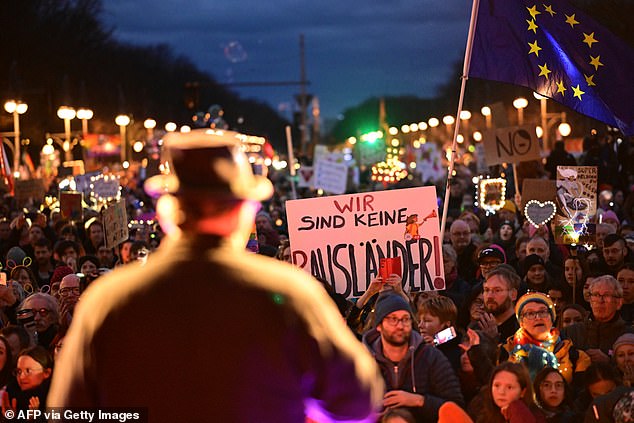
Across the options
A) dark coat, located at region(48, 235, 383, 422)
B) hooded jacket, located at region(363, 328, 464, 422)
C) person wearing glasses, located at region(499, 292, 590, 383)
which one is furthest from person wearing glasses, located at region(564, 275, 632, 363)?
dark coat, located at region(48, 235, 383, 422)

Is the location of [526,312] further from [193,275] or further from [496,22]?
[193,275]

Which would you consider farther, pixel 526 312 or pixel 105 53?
pixel 105 53

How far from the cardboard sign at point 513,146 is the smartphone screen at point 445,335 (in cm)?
921

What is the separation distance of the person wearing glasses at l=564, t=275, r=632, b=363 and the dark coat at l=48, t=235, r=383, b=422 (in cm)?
506

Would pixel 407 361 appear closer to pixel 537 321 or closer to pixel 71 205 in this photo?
pixel 537 321

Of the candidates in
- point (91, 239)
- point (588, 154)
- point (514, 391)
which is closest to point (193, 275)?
point (514, 391)

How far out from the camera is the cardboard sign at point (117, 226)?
12.9m

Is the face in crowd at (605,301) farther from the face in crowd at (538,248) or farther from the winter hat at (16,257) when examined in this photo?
the winter hat at (16,257)

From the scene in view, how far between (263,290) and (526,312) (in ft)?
14.3

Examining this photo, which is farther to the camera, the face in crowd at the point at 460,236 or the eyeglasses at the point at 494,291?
the face in crowd at the point at 460,236

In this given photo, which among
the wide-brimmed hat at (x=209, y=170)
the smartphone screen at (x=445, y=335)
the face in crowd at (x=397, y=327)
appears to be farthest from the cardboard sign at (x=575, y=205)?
the wide-brimmed hat at (x=209, y=170)

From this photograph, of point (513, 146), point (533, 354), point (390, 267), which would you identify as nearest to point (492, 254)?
point (390, 267)

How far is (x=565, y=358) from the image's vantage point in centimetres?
739

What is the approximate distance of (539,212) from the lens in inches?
516
